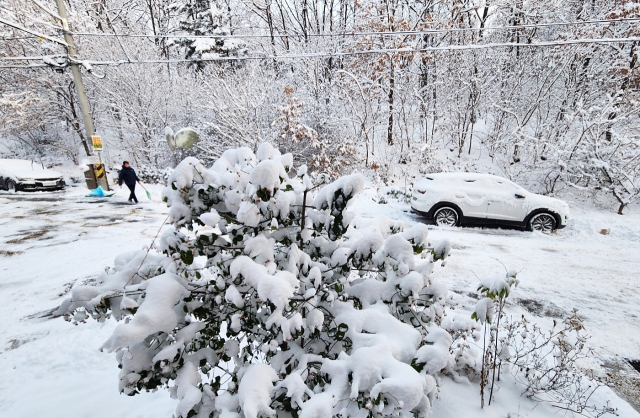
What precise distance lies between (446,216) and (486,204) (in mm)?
1117

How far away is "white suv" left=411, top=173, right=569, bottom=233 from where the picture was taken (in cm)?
872

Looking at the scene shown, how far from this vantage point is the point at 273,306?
163 cm

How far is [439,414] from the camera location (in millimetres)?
2393

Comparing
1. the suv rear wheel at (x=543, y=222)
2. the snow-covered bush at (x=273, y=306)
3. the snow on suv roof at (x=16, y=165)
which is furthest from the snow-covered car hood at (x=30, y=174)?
the suv rear wheel at (x=543, y=222)

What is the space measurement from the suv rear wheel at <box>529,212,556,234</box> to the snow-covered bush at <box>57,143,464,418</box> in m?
8.45

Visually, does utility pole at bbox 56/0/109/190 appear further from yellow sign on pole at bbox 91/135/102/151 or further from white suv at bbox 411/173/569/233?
white suv at bbox 411/173/569/233

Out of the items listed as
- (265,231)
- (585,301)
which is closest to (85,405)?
Answer: (265,231)

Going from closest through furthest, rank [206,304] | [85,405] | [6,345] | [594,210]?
[206,304], [85,405], [6,345], [594,210]

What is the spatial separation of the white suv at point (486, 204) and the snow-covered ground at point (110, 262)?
45 centimetres

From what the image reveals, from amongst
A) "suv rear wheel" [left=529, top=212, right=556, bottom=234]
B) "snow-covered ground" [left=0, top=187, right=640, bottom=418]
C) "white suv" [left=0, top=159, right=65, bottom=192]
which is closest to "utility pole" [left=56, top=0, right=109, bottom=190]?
"white suv" [left=0, top=159, right=65, bottom=192]

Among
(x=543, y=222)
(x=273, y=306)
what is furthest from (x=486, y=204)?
(x=273, y=306)

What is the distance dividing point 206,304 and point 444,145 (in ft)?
61.3

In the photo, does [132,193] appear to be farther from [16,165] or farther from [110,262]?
[16,165]

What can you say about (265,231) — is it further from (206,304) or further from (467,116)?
(467,116)
